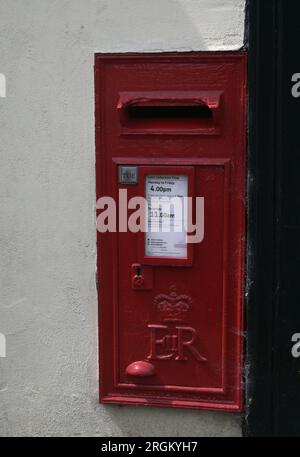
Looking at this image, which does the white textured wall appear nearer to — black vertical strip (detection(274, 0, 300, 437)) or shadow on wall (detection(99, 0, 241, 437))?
shadow on wall (detection(99, 0, 241, 437))

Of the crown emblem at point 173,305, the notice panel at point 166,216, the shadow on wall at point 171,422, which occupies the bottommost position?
the shadow on wall at point 171,422

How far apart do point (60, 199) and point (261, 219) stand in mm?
837

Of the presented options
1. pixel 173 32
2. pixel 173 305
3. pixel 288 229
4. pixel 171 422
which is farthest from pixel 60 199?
pixel 171 422

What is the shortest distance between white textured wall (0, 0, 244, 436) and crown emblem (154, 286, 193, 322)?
301mm

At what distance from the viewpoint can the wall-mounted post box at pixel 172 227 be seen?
2322 mm

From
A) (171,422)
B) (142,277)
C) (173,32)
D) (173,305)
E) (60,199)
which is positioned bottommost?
(171,422)

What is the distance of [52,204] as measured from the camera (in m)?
2.52

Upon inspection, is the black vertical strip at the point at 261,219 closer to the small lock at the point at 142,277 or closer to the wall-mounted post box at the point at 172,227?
the wall-mounted post box at the point at 172,227

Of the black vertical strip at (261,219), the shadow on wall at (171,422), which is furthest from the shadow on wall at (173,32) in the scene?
the black vertical strip at (261,219)

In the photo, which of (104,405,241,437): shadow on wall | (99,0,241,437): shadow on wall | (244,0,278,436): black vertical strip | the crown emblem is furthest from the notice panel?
(104,405,241,437): shadow on wall

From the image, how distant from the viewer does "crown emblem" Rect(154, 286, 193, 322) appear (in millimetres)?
2422

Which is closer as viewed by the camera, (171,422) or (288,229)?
(288,229)

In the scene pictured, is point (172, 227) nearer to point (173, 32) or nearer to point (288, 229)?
point (288, 229)

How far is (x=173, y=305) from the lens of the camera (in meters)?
2.43
